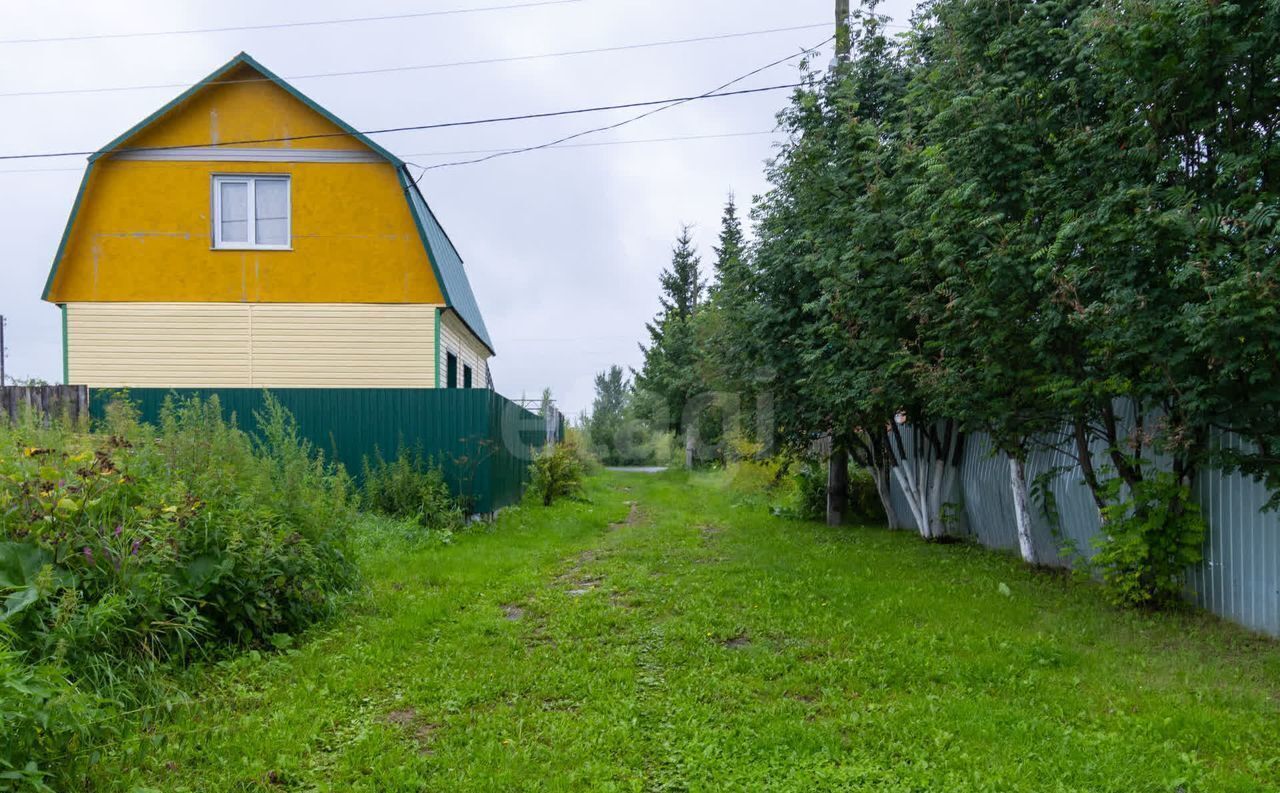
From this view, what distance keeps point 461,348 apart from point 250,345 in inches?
145

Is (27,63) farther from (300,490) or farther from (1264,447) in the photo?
(1264,447)

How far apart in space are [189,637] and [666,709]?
246 centimetres

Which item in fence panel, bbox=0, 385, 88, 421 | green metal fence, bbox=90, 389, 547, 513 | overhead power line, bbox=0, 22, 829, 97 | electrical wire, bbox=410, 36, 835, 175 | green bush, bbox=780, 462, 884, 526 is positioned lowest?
green bush, bbox=780, 462, 884, 526

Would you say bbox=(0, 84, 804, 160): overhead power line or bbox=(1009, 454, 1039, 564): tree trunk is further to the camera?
bbox=(0, 84, 804, 160): overhead power line

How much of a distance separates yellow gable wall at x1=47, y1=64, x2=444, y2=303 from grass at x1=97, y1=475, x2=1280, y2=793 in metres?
6.37

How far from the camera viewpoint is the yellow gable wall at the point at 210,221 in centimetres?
1073

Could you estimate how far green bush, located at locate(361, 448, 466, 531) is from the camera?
28.8 ft

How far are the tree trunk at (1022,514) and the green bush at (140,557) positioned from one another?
6.13 metres

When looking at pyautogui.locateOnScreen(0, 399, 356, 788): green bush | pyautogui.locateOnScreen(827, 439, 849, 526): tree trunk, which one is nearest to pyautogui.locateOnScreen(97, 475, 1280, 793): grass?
pyautogui.locateOnScreen(0, 399, 356, 788): green bush

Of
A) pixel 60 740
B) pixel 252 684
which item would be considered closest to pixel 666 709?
pixel 252 684

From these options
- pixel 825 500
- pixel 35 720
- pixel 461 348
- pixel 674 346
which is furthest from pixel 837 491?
pixel 674 346

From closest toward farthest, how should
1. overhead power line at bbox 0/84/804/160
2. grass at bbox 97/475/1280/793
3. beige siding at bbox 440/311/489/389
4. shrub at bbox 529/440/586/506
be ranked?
grass at bbox 97/475/1280/793, overhead power line at bbox 0/84/804/160, beige siding at bbox 440/311/489/389, shrub at bbox 529/440/586/506

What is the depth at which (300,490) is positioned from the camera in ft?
16.5

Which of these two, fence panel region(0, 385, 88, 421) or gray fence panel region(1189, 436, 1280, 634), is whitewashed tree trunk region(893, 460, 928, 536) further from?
fence panel region(0, 385, 88, 421)
